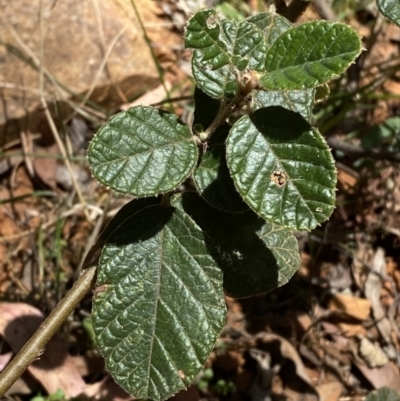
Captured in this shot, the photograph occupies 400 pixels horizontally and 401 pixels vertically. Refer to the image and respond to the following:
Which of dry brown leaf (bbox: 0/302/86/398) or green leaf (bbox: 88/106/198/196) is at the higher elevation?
green leaf (bbox: 88/106/198/196)

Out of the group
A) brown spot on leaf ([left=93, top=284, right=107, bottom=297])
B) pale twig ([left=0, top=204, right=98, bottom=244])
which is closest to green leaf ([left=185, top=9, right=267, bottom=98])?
brown spot on leaf ([left=93, top=284, right=107, bottom=297])

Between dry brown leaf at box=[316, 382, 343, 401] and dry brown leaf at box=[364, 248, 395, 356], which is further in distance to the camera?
dry brown leaf at box=[364, 248, 395, 356]

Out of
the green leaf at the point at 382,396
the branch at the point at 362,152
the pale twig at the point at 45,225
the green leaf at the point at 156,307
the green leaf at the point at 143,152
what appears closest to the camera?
the green leaf at the point at 143,152

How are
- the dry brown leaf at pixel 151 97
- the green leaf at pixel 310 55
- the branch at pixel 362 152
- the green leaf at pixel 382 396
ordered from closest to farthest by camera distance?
the green leaf at pixel 310 55, the green leaf at pixel 382 396, the branch at pixel 362 152, the dry brown leaf at pixel 151 97

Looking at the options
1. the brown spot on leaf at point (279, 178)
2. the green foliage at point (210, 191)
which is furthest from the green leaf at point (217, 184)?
the brown spot on leaf at point (279, 178)

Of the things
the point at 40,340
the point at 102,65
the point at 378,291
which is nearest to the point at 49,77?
the point at 102,65

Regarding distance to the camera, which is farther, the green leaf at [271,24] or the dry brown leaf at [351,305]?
the dry brown leaf at [351,305]

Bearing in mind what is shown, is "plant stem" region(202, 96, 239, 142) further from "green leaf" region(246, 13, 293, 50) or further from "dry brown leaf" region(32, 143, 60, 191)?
"dry brown leaf" region(32, 143, 60, 191)

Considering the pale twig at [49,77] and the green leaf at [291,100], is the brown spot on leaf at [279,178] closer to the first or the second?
the green leaf at [291,100]
